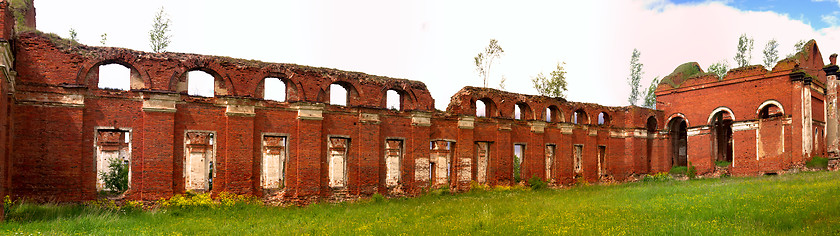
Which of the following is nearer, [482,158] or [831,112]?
[482,158]

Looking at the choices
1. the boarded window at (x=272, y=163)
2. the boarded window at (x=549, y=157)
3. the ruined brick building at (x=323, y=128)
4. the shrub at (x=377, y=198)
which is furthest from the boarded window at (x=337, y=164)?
the boarded window at (x=549, y=157)

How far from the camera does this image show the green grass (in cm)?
1078

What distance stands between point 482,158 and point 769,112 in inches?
683

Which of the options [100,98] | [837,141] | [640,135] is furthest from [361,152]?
[837,141]

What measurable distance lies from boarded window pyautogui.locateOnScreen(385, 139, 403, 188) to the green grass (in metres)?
2.39

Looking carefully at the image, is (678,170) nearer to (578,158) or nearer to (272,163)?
(578,158)

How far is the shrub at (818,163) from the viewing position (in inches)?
1011

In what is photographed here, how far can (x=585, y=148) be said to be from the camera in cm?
2659

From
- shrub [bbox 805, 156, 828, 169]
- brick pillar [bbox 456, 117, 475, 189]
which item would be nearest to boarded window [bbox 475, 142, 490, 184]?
brick pillar [bbox 456, 117, 475, 189]

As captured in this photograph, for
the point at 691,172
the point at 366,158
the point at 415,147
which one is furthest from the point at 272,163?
the point at 691,172

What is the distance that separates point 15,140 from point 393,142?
10927 mm

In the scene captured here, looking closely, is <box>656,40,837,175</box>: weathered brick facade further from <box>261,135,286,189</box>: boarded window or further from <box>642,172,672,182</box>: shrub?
<box>261,135,286,189</box>: boarded window

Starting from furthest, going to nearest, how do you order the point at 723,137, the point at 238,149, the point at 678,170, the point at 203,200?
the point at 723,137
the point at 678,170
the point at 238,149
the point at 203,200

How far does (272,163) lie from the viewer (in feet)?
55.4
